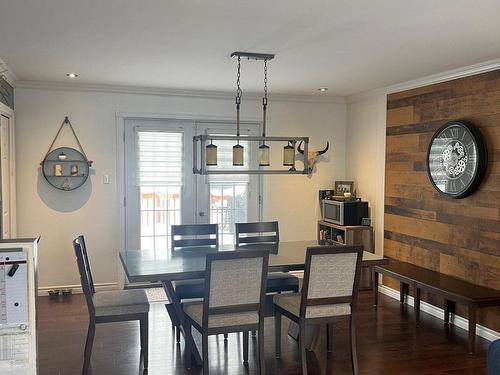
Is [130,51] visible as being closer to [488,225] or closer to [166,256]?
[166,256]

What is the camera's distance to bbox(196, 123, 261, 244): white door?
6.13 meters

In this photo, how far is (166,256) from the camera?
406 centimetres

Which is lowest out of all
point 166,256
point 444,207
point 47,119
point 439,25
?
point 166,256

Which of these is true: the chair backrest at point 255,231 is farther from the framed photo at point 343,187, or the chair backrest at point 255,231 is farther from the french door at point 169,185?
the framed photo at point 343,187

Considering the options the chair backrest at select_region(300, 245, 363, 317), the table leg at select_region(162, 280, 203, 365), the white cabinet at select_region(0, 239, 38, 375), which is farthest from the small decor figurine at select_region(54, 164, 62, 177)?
the white cabinet at select_region(0, 239, 38, 375)

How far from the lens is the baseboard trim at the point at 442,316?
428cm

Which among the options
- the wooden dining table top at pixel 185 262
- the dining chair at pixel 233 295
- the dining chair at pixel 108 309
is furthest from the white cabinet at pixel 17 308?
the dining chair at pixel 108 309

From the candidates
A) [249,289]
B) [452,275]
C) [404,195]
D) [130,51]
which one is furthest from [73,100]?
[452,275]

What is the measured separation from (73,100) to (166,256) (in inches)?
101

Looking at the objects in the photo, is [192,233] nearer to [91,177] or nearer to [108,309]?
[108,309]

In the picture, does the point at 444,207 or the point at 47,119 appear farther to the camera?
the point at 47,119

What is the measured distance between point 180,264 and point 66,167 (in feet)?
8.33

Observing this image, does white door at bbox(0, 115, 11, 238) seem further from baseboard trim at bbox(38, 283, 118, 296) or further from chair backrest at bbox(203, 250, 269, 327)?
chair backrest at bbox(203, 250, 269, 327)

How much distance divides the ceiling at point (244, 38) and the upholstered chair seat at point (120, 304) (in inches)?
76.6
